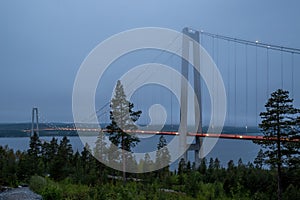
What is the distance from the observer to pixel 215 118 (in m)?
20.3

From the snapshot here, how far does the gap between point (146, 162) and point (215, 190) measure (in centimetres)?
467

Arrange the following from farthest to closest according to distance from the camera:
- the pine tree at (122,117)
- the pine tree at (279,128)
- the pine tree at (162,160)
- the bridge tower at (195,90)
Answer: the bridge tower at (195,90) < the pine tree at (162,160) < the pine tree at (122,117) < the pine tree at (279,128)

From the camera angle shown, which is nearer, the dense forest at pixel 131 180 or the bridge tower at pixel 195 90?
the dense forest at pixel 131 180

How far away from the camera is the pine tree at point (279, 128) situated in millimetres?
9570

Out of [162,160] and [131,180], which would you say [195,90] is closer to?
[162,160]

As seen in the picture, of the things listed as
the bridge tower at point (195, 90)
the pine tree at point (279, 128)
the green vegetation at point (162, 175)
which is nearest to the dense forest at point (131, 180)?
the green vegetation at point (162, 175)

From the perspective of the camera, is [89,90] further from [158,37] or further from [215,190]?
[215,190]

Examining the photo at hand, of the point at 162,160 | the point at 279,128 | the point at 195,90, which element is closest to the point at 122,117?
the point at 162,160

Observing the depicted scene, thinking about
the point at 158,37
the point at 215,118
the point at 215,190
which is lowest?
the point at 215,190

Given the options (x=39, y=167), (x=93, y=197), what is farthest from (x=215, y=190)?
(x=39, y=167)

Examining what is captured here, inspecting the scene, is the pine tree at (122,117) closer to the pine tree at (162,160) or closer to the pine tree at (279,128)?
the pine tree at (162,160)

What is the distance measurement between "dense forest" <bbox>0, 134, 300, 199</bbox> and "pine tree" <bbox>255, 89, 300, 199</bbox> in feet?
1.65

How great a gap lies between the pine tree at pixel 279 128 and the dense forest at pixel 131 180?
0.50 m

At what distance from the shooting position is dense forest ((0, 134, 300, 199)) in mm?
9703
